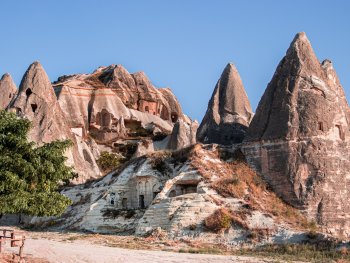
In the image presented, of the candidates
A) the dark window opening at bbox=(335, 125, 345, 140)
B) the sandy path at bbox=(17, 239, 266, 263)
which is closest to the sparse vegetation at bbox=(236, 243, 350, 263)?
the sandy path at bbox=(17, 239, 266, 263)

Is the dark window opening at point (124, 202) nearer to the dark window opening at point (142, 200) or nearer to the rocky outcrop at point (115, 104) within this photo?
the dark window opening at point (142, 200)

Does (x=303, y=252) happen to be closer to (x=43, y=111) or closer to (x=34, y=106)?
(x=43, y=111)

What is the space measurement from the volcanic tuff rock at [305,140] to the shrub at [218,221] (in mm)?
5719

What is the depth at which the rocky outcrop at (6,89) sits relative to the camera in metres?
74.9

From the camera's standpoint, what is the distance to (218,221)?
32469mm

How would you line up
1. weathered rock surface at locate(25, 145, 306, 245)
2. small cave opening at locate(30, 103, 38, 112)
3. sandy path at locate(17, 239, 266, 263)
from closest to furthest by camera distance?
1. sandy path at locate(17, 239, 266, 263)
2. weathered rock surface at locate(25, 145, 306, 245)
3. small cave opening at locate(30, 103, 38, 112)

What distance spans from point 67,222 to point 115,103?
1612 inches

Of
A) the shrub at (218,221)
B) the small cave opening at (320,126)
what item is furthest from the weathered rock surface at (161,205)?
the small cave opening at (320,126)

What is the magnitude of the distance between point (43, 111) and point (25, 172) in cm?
3284

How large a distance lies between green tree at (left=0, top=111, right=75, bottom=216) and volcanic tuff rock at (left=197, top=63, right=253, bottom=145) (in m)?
27.1

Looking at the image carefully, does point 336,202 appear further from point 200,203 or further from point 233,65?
point 233,65

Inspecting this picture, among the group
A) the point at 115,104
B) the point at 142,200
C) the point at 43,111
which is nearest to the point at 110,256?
the point at 142,200

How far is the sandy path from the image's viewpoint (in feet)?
73.9

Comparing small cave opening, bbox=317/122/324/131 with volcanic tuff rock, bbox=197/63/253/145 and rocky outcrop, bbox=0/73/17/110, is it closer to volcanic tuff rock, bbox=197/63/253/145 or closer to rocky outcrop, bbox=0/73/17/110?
volcanic tuff rock, bbox=197/63/253/145
